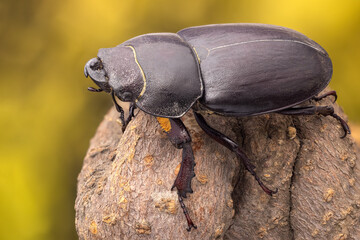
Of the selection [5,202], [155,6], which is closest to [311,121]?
[155,6]

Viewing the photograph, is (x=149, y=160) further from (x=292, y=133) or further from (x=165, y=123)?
(x=292, y=133)

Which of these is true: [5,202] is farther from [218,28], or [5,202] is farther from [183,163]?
[218,28]

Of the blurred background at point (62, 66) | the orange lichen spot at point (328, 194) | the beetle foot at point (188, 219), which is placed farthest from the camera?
the blurred background at point (62, 66)

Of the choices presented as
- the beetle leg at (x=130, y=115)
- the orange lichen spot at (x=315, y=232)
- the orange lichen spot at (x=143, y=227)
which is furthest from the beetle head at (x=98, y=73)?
the orange lichen spot at (x=315, y=232)

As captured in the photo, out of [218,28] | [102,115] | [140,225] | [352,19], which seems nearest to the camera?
[140,225]

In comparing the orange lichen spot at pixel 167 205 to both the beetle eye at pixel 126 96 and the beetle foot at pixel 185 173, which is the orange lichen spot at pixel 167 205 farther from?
the beetle eye at pixel 126 96
